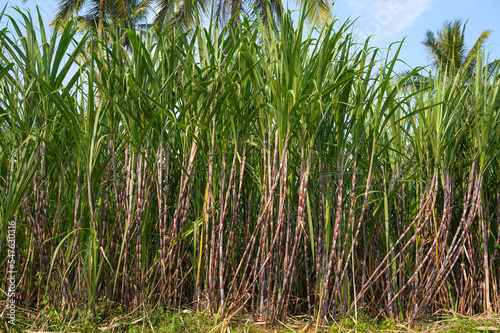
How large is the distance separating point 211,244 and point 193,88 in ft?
2.30

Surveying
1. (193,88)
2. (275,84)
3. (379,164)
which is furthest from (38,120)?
(379,164)

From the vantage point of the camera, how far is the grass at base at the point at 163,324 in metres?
1.59

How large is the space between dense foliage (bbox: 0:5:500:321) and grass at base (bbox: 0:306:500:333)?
56 mm

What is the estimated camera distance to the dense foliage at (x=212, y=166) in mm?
1628

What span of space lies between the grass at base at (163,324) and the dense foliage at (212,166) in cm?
6

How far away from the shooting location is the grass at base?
5.21 feet

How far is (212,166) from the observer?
173cm

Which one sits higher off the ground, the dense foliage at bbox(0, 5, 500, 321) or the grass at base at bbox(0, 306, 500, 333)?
the dense foliage at bbox(0, 5, 500, 321)

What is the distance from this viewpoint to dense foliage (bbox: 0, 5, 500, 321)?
163 centimetres

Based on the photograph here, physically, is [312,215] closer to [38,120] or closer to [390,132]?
[390,132]

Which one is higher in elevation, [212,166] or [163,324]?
[212,166]

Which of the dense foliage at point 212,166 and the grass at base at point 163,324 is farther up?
the dense foliage at point 212,166

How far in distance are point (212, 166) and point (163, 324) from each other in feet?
2.27

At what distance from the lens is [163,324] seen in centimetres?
163
